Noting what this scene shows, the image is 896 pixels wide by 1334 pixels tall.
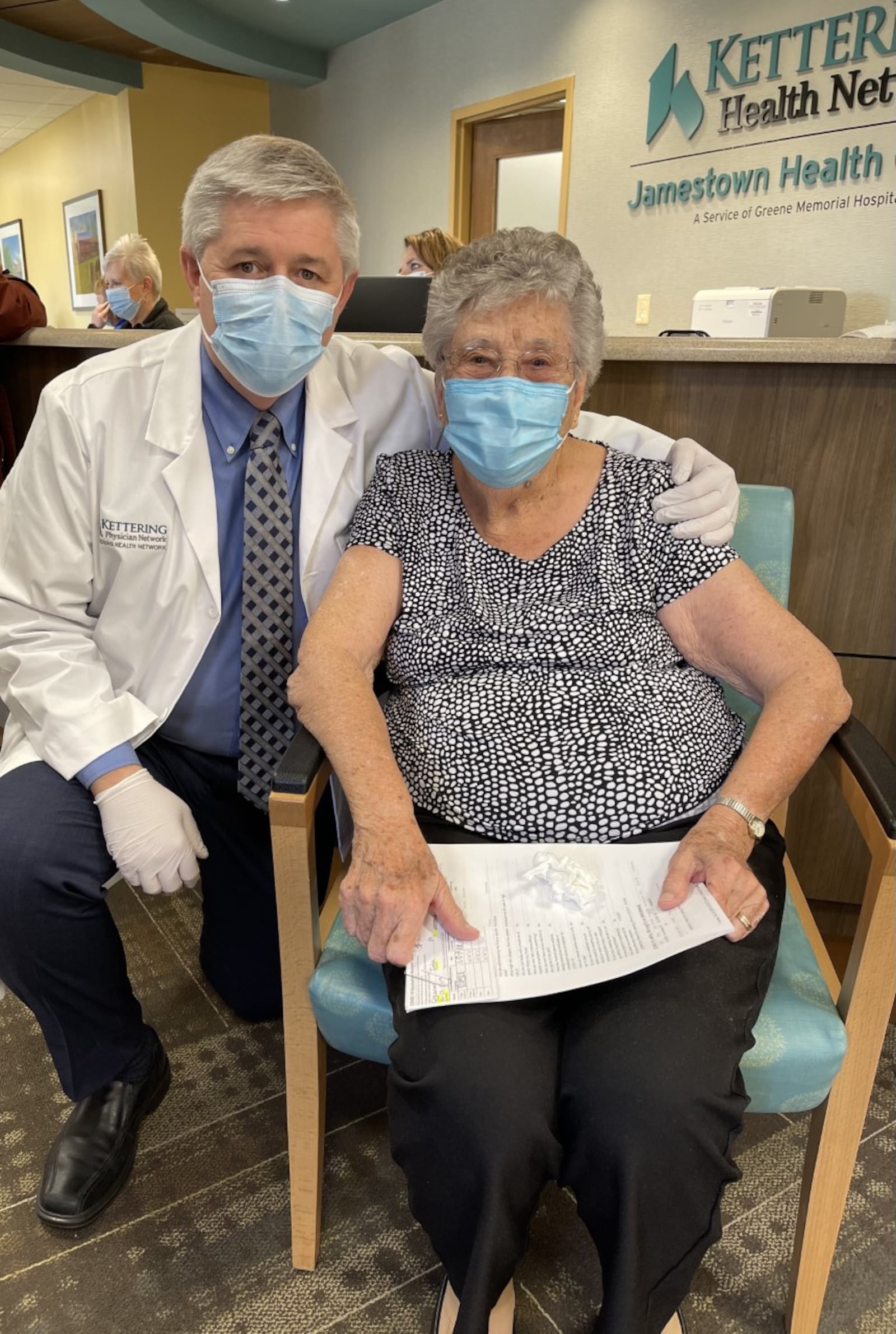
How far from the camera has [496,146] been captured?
5039mm

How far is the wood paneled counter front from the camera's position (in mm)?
1632

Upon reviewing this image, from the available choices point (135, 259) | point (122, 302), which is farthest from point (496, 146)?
point (122, 302)

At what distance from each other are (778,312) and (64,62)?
523cm

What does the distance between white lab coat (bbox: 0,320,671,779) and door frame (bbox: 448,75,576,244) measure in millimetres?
3414

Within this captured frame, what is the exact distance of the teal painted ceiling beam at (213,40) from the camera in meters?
4.90

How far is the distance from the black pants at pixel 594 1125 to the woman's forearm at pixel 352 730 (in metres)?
0.25

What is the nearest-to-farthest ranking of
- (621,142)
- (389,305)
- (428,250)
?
(389,305) → (428,250) → (621,142)

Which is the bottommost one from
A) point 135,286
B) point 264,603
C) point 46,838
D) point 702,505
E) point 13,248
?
point 46,838

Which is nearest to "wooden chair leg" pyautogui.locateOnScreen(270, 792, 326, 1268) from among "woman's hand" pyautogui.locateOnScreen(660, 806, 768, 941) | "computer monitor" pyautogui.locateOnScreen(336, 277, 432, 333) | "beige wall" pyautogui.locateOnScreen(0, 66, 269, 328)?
"woman's hand" pyautogui.locateOnScreen(660, 806, 768, 941)

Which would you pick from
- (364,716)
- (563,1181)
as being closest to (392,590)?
(364,716)

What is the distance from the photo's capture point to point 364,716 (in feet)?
3.91

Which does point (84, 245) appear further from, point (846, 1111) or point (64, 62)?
point (846, 1111)

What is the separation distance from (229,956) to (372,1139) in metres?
0.41

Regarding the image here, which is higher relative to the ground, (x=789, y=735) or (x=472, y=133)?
(x=472, y=133)
